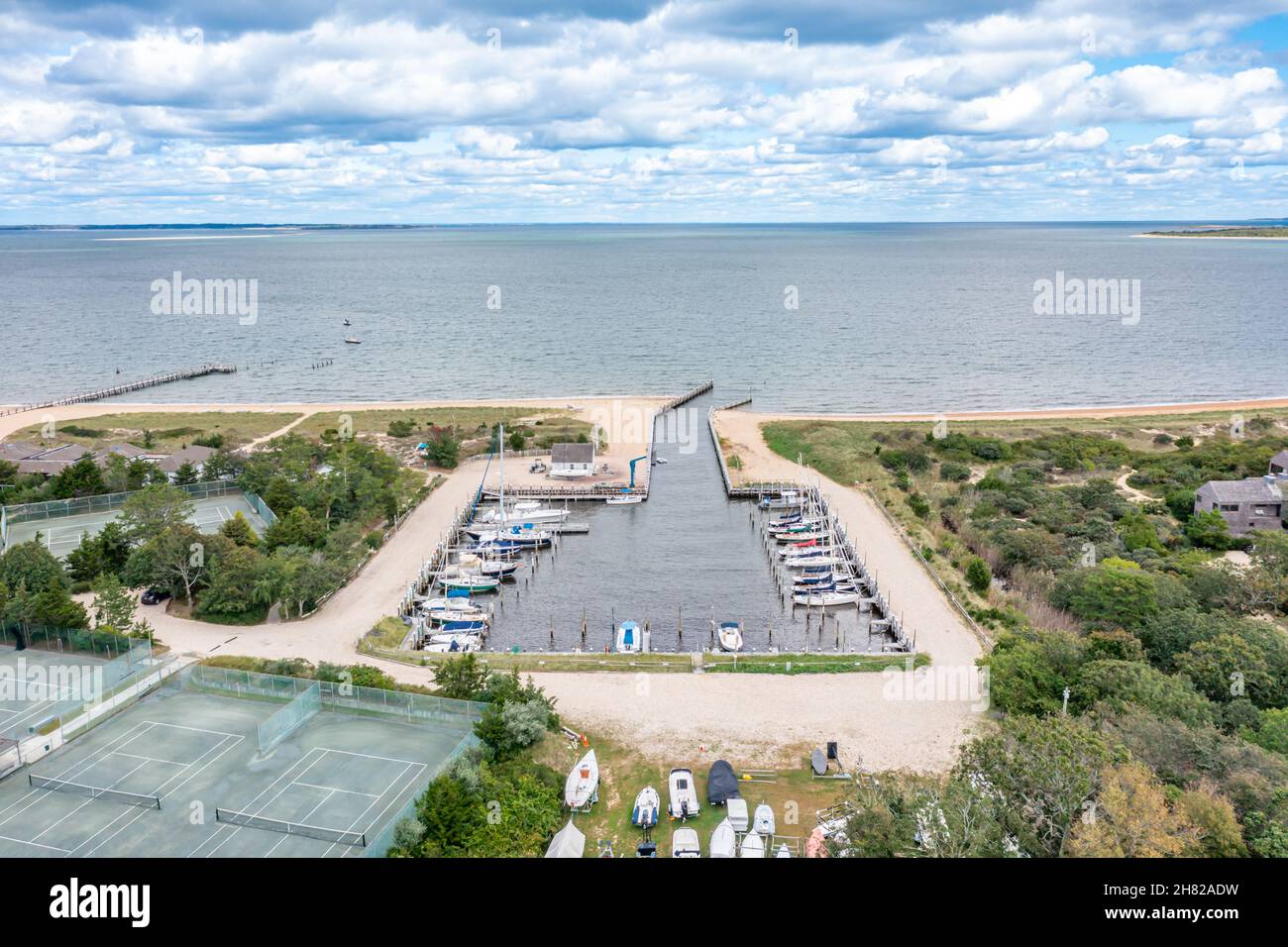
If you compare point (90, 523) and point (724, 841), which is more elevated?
point (90, 523)

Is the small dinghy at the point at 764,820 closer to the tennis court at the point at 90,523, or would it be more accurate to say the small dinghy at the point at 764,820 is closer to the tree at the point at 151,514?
the tree at the point at 151,514

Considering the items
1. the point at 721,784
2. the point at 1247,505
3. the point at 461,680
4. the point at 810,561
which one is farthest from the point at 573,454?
the point at 1247,505

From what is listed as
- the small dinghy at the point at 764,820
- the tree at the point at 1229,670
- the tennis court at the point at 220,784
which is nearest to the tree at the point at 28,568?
the tennis court at the point at 220,784

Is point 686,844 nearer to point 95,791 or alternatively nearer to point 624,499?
point 95,791

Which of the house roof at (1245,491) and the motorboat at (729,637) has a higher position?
the house roof at (1245,491)

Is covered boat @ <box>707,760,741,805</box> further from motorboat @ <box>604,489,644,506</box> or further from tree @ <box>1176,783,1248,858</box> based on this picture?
motorboat @ <box>604,489,644,506</box>
